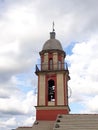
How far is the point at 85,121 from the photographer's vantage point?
100ft

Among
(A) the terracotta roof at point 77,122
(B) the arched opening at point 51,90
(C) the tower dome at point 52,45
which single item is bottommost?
(A) the terracotta roof at point 77,122

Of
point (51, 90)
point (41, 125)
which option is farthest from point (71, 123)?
point (51, 90)

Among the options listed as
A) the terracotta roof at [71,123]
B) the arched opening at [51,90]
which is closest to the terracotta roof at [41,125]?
the terracotta roof at [71,123]

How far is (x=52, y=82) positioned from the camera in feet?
118

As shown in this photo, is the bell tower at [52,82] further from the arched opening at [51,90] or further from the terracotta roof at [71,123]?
the terracotta roof at [71,123]

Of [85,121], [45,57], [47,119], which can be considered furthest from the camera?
[45,57]

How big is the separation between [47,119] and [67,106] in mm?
2280

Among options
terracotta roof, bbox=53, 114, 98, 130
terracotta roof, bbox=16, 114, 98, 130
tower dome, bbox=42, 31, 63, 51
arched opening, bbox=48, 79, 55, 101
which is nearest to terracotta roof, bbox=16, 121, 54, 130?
terracotta roof, bbox=16, 114, 98, 130

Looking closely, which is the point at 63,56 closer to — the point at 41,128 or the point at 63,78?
the point at 63,78

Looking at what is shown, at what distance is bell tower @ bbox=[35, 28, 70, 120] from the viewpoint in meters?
34.5

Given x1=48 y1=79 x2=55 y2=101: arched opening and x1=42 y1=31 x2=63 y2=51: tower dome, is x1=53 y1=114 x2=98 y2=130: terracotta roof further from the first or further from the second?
x1=42 y1=31 x2=63 y2=51: tower dome

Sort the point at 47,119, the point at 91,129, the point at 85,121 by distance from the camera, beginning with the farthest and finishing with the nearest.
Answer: the point at 47,119 < the point at 85,121 < the point at 91,129

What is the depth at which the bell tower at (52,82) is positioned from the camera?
3453 cm

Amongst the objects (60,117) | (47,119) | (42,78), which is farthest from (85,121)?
(42,78)
